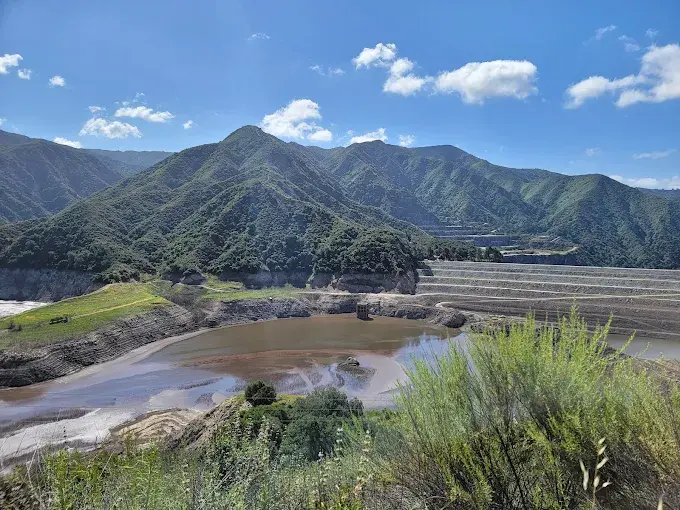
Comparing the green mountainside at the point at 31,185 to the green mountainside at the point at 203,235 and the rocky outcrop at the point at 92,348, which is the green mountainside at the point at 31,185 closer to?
the green mountainside at the point at 203,235

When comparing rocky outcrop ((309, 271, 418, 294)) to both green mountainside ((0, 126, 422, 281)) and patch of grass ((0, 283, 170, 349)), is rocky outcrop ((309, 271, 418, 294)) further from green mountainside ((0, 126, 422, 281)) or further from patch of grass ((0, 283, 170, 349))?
patch of grass ((0, 283, 170, 349))

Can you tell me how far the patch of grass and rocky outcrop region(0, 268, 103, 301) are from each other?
13.3m

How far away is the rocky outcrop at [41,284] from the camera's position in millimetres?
79000

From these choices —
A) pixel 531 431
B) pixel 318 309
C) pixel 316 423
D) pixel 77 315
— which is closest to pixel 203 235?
pixel 318 309

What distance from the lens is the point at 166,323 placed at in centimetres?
5866

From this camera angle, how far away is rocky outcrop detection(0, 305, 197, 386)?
Answer: 40250 mm

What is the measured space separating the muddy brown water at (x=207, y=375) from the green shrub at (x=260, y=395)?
25.9ft

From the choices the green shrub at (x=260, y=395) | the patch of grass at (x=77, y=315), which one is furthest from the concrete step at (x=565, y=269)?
the green shrub at (x=260, y=395)

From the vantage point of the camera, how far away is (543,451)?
749 cm

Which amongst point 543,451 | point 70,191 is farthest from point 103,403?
point 70,191

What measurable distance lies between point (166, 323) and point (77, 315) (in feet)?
34.3

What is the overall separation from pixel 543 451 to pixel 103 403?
3697 centimetres

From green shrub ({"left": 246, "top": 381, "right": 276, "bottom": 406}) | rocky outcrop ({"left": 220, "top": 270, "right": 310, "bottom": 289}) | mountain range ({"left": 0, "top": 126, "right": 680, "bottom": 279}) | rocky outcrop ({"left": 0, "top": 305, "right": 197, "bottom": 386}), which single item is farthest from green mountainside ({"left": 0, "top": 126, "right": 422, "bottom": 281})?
green shrub ({"left": 246, "top": 381, "right": 276, "bottom": 406})

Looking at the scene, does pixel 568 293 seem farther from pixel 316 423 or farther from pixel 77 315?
pixel 77 315
